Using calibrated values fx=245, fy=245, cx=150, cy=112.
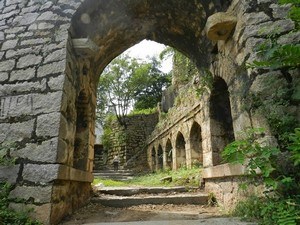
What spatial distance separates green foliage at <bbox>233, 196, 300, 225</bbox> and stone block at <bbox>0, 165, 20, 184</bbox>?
2.52m

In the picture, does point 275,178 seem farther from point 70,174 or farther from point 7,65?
point 7,65

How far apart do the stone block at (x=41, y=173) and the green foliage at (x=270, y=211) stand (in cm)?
206

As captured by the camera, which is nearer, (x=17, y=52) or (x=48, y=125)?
(x=48, y=125)

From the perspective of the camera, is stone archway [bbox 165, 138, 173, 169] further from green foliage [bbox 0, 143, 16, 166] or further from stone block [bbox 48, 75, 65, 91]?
green foliage [bbox 0, 143, 16, 166]

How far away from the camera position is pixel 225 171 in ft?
11.1

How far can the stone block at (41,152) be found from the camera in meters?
2.81

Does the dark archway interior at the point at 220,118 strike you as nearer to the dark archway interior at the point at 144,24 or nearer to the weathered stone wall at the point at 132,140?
the dark archway interior at the point at 144,24

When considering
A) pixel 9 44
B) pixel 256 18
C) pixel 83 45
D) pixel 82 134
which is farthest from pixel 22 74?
pixel 256 18

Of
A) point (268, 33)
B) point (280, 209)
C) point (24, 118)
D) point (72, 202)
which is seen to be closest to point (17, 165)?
point (24, 118)

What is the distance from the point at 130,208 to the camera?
402 cm

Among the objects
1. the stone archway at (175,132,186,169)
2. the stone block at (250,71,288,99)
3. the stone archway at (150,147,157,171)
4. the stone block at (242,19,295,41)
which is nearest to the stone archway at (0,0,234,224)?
the stone block at (242,19,295,41)

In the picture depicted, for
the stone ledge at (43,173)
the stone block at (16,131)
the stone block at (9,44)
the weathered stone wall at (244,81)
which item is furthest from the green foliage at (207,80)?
the stone block at (9,44)

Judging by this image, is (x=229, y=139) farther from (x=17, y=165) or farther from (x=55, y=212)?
(x=17, y=165)

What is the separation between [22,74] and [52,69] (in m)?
0.44
